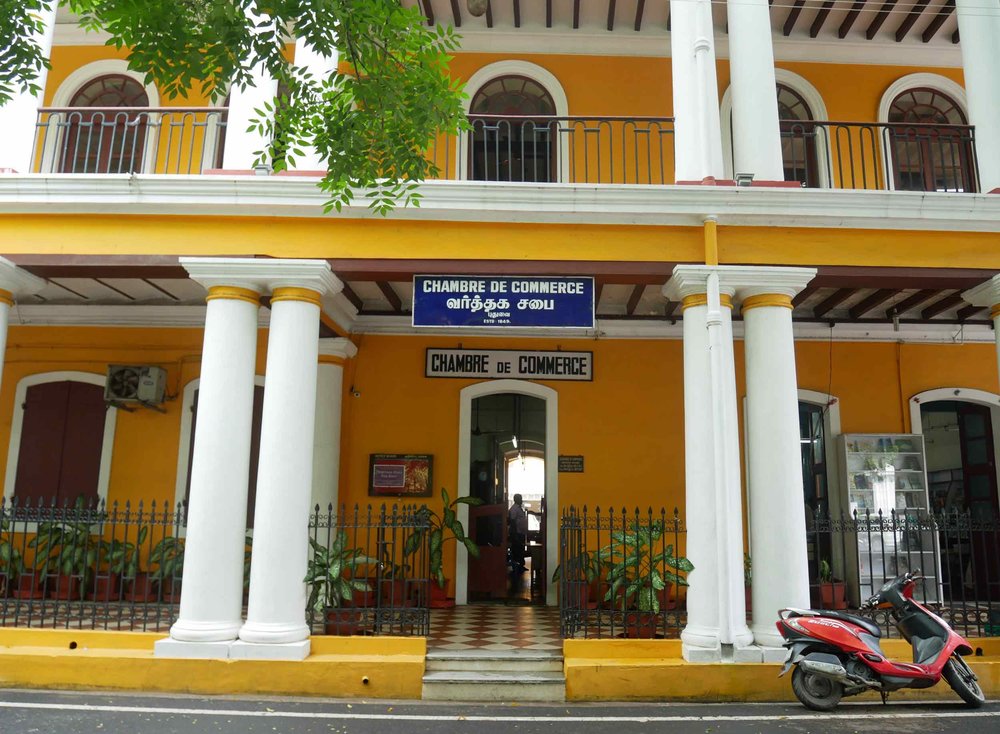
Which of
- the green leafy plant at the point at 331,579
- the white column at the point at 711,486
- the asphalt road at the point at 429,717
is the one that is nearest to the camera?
the asphalt road at the point at 429,717

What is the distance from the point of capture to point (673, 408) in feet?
37.3

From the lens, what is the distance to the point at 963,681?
6727 mm

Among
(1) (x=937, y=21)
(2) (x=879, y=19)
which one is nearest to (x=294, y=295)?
(2) (x=879, y=19)

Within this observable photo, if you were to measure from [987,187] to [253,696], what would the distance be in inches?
346

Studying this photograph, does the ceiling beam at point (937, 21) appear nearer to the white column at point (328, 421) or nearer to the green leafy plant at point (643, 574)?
the green leafy plant at point (643, 574)

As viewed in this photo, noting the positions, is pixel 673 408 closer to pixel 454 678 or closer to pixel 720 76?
pixel 720 76

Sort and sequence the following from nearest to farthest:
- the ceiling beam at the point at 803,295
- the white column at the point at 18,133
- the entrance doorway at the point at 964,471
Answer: the white column at the point at 18,133 → the ceiling beam at the point at 803,295 → the entrance doorway at the point at 964,471

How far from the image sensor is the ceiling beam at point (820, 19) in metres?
10.7

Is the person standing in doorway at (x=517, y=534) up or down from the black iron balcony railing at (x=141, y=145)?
down

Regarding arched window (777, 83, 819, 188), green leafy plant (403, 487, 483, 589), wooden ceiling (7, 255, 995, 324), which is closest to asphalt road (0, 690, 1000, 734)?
green leafy plant (403, 487, 483, 589)

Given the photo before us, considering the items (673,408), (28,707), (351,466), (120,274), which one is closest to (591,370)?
(673,408)

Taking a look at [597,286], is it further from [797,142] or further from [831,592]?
[831,592]

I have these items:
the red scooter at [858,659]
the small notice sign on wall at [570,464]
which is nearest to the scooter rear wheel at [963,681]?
the red scooter at [858,659]

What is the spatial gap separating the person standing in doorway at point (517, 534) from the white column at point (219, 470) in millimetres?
5131
